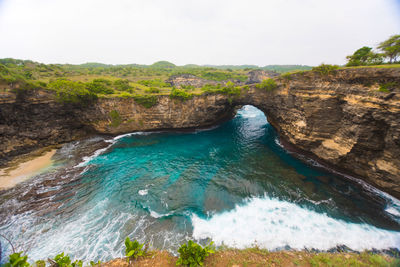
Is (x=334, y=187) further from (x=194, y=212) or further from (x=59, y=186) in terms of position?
(x=59, y=186)

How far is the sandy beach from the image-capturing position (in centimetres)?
1497

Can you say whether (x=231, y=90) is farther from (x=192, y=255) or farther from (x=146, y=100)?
(x=192, y=255)

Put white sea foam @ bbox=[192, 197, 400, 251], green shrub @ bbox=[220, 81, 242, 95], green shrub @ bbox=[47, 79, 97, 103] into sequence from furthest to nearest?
green shrub @ bbox=[220, 81, 242, 95]
green shrub @ bbox=[47, 79, 97, 103]
white sea foam @ bbox=[192, 197, 400, 251]

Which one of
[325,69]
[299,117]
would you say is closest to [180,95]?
[299,117]

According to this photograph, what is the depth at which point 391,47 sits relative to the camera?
42.0 feet

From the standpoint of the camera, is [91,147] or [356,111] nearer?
[356,111]

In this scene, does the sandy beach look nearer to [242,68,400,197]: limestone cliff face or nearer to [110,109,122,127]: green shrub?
[110,109,122,127]: green shrub

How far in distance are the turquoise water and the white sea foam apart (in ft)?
0.22

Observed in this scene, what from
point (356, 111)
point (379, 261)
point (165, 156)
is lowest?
point (165, 156)

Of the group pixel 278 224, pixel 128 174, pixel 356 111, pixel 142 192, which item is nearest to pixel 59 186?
pixel 128 174

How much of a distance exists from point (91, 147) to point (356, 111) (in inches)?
1369

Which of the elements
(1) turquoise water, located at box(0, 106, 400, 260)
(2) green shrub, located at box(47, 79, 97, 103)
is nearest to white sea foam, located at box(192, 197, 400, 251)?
(1) turquoise water, located at box(0, 106, 400, 260)

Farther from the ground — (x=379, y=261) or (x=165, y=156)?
(x=379, y=261)

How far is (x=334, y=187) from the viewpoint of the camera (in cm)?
1406
